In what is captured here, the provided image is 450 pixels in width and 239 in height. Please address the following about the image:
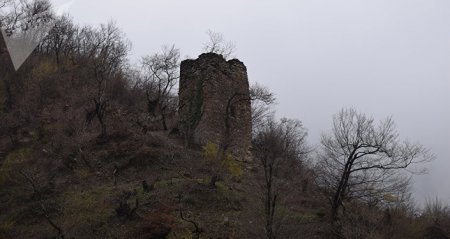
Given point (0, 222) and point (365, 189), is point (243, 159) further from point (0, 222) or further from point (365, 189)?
point (0, 222)

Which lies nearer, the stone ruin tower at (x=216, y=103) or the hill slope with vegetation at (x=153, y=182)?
the hill slope with vegetation at (x=153, y=182)

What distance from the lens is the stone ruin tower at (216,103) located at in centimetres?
2258

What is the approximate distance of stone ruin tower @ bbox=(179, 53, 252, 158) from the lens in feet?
74.1

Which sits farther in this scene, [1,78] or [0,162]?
[1,78]

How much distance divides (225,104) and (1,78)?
15.0 m

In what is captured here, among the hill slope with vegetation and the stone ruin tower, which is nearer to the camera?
the hill slope with vegetation

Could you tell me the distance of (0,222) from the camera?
53.7 feet

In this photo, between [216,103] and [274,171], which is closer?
[274,171]

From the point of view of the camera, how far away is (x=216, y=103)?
23312 millimetres

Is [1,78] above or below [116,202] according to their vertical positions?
above

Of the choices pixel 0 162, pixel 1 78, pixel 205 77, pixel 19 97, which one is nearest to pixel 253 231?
pixel 205 77

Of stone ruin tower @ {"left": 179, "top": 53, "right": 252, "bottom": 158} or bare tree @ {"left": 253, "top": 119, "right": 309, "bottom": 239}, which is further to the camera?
stone ruin tower @ {"left": 179, "top": 53, "right": 252, "bottom": 158}

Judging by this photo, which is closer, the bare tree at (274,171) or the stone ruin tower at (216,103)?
the bare tree at (274,171)

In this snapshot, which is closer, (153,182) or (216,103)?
(153,182)
